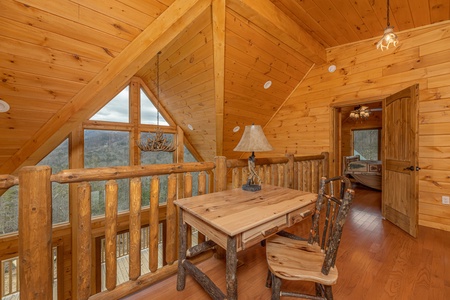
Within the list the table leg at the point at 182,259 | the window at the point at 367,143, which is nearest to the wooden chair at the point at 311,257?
the table leg at the point at 182,259

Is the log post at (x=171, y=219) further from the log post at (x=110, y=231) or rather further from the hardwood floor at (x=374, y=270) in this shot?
the log post at (x=110, y=231)

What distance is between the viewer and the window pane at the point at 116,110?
4.23 meters

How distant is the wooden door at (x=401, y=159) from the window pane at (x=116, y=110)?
16.5 feet

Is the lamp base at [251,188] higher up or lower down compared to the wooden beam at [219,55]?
lower down

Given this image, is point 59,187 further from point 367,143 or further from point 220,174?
point 367,143

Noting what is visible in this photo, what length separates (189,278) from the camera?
5.54ft

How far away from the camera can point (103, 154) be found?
434cm

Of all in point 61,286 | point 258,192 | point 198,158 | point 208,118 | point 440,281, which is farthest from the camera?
point 198,158

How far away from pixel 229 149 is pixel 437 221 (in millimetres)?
3721

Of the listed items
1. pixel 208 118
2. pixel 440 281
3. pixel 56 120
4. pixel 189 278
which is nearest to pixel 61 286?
pixel 56 120

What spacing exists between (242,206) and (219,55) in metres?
2.15

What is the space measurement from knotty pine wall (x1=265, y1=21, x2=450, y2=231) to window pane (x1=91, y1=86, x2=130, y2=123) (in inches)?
151

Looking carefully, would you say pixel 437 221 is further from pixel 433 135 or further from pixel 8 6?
pixel 8 6

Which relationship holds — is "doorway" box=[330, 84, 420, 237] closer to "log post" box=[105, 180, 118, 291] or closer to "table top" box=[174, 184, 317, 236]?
"table top" box=[174, 184, 317, 236]
